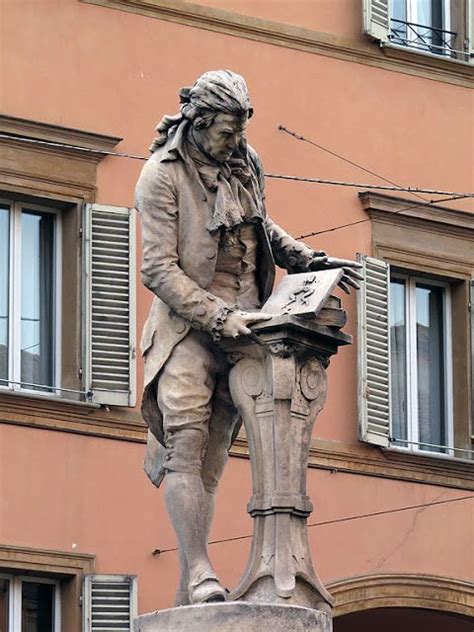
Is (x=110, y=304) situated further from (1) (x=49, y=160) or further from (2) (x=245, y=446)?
(2) (x=245, y=446)

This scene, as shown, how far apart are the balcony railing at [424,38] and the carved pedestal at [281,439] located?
36.4 ft

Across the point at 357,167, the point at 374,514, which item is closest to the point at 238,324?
→ the point at 374,514

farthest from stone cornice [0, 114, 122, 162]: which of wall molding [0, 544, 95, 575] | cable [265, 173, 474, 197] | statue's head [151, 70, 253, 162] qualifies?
statue's head [151, 70, 253, 162]

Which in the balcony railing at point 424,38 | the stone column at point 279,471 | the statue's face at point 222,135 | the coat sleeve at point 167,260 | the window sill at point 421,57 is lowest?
the stone column at point 279,471

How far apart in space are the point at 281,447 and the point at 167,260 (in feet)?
3.17

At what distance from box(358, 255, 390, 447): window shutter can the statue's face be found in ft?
31.4

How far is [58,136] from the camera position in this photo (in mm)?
22594

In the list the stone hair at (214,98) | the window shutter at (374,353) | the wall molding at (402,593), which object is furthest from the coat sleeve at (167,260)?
the window shutter at (374,353)

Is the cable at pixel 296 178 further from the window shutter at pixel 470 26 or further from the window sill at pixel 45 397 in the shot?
the window sill at pixel 45 397

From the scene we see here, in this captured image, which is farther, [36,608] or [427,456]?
[427,456]

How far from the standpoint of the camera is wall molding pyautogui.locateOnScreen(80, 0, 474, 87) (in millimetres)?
23484

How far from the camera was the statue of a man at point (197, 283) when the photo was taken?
14.0 m

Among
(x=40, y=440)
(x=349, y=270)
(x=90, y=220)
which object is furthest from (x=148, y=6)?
(x=349, y=270)

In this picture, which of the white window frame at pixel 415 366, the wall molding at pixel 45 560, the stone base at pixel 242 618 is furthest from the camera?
the white window frame at pixel 415 366
